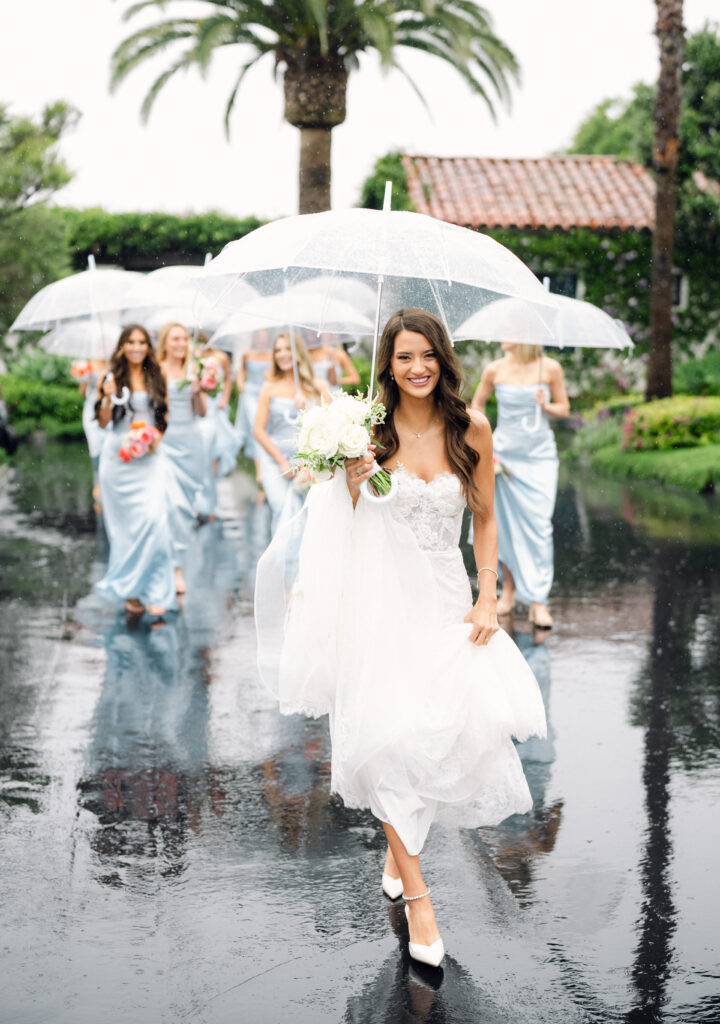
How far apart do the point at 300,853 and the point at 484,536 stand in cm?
Answer: 147

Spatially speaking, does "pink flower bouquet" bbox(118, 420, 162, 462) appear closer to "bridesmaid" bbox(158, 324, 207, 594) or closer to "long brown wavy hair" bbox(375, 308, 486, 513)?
"bridesmaid" bbox(158, 324, 207, 594)

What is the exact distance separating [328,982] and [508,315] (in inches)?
143

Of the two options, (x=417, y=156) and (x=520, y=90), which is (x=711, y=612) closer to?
(x=520, y=90)

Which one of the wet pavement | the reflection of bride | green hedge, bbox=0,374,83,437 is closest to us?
the wet pavement

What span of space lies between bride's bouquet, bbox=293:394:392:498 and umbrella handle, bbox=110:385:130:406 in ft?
17.2

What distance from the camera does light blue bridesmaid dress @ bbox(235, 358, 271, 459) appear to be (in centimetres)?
1472

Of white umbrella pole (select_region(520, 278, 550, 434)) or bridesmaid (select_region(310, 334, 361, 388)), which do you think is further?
bridesmaid (select_region(310, 334, 361, 388))

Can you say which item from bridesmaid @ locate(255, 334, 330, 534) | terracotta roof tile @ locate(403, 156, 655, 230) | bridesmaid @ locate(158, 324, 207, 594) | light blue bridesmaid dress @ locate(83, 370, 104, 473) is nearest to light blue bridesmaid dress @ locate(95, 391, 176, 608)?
bridesmaid @ locate(158, 324, 207, 594)

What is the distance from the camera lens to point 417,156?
33.6 m

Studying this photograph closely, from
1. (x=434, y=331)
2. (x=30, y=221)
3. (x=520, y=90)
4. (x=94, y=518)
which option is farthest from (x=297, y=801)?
(x=30, y=221)

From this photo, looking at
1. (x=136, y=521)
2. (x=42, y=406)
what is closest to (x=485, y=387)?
(x=136, y=521)

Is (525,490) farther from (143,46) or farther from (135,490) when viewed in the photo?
(143,46)

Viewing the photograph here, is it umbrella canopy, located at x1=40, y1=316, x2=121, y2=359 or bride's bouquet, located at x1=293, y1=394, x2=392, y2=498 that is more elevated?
umbrella canopy, located at x1=40, y1=316, x2=121, y2=359

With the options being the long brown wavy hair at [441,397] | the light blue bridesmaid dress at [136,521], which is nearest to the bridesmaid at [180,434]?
the light blue bridesmaid dress at [136,521]
